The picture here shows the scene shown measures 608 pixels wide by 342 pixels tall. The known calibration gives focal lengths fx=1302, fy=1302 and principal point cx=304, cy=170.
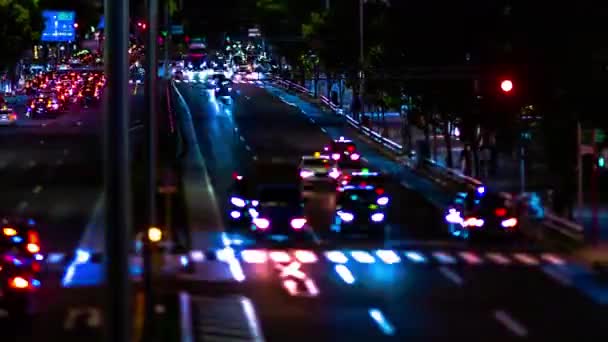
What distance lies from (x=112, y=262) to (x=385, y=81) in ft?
179

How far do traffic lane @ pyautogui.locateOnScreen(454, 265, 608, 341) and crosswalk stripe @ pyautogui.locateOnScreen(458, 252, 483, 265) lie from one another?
4.54ft

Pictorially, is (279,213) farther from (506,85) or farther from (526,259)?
(506,85)

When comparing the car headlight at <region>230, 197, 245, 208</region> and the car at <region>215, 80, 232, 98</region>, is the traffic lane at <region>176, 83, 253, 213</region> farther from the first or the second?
the car headlight at <region>230, 197, 245, 208</region>

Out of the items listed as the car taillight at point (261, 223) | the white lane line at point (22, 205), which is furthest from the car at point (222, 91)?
the car taillight at point (261, 223)

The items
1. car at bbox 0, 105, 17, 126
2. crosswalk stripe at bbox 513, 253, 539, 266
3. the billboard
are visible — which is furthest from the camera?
the billboard

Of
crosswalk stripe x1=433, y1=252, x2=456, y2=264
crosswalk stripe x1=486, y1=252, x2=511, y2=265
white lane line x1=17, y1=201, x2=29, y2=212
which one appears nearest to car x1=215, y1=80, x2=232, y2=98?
white lane line x1=17, y1=201, x2=29, y2=212

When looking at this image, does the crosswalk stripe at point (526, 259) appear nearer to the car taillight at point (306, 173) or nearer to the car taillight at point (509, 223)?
the car taillight at point (509, 223)

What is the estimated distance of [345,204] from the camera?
41.4 meters

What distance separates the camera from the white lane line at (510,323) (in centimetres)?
2327

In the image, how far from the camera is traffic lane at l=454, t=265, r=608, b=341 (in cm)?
2359

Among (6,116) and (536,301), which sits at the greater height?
(6,116)

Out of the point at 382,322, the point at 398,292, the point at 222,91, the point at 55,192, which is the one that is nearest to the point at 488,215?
the point at 398,292

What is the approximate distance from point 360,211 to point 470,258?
575cm

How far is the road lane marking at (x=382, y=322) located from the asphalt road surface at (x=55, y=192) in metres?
5.64
